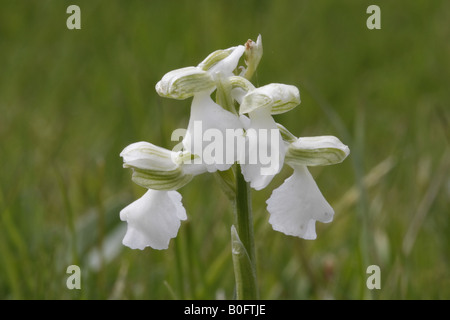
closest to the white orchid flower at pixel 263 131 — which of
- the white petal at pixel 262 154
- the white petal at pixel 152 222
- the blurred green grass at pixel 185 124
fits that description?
the white petal at pixel 262 154

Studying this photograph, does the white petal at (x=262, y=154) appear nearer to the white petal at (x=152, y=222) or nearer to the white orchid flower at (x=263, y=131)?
the white orchid flower at (x=263, y=131)

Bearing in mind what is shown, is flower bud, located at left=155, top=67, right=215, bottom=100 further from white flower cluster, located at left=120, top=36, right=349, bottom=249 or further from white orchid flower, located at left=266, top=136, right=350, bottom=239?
white orchid flower, located at left=266, top=136, right=350, bottom=239

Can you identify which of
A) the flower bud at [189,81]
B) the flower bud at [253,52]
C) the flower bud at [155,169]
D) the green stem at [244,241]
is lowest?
the green stem at [244,241]

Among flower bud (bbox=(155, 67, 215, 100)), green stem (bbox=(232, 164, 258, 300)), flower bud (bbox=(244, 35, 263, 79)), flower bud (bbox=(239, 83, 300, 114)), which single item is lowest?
green stem (bbox=(232, 164, 258, 300))

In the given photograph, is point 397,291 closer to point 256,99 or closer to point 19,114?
point 256,99

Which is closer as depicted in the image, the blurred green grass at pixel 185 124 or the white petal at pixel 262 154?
the white petal at pixel 262 154

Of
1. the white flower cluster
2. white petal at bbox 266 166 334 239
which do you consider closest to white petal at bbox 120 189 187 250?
the white flower cluster

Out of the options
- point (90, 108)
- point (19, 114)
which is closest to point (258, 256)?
point (19, 114)
